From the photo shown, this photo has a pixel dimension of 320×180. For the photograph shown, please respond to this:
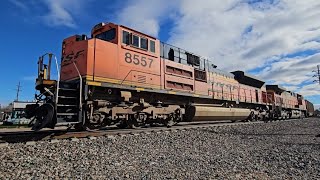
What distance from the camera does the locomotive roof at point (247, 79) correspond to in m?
20.2

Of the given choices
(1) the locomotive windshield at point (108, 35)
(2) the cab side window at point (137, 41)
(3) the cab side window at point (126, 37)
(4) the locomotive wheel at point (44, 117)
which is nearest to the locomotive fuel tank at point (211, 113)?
(2) the cab side window at point (137, 41)

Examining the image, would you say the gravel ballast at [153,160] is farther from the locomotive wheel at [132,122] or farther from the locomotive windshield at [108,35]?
the locomotive windshield at [108,35]

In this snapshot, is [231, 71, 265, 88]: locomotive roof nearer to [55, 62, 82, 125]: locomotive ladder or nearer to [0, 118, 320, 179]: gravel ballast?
[0, 118, 320, 179]: gravel ballast

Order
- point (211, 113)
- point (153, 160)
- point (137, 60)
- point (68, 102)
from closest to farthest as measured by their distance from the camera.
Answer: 1. point (153, 160)
2. point (68, 102)
3. point (137, 60)
4. point (211, 113)

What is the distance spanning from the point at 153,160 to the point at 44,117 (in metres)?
3.57

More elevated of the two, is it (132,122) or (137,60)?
(137,60)

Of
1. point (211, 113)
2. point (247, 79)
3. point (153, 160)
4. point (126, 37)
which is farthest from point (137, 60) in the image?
point (247, 79)

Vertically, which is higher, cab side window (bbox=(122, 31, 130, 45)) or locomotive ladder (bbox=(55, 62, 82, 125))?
cab side window (bbox=(122, 31, 130, 45))

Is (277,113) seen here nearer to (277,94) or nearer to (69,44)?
(277,94)

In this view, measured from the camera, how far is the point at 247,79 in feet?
69.6

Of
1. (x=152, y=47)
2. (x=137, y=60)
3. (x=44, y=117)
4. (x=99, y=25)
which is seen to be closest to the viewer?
(x=44, y=117)

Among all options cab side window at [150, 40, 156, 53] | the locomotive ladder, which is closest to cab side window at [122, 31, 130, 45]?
cab side window at [150, 40, 156, 53]

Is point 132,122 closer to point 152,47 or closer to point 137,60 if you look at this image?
point 137,60

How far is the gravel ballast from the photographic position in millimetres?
4391
